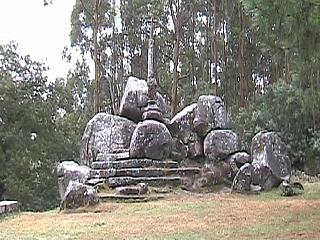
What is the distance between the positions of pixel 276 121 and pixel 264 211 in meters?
9.11

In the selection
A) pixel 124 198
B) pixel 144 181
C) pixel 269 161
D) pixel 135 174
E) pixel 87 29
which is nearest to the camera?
pixel 124 198

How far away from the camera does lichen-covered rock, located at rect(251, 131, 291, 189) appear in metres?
11.9

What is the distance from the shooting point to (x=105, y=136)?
1343 centimetres

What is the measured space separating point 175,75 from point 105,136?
7.72 m

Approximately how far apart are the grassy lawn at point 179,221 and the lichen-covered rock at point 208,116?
10.3 ft

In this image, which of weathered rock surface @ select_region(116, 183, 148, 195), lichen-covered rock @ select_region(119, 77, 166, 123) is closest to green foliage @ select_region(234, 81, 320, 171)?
lichen-covered rock @ select_region(119, 77, 166, 123)

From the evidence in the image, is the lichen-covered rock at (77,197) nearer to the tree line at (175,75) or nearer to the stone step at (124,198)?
the stone step at (124,198)

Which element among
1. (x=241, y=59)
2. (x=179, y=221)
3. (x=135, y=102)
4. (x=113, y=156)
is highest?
(x=241, y=59)

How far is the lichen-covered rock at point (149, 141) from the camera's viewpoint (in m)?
12.2

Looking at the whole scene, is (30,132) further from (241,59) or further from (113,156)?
(241,59)

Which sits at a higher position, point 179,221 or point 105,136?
point 105,136

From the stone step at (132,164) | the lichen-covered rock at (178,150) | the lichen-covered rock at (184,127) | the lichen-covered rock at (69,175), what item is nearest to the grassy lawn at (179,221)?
the stone step at (132,164)

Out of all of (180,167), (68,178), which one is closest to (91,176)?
(68,178)

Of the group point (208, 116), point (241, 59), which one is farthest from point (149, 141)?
point (241, 59)
